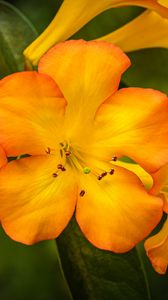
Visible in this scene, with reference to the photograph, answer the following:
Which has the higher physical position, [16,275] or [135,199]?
[135,199]

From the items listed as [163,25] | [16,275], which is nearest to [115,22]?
[163,25]

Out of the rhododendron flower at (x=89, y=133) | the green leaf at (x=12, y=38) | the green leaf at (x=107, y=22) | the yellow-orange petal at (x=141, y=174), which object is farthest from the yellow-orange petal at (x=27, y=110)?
the green leaf at (x=107, y=22)

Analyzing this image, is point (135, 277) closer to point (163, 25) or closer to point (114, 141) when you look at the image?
point (114, 141)

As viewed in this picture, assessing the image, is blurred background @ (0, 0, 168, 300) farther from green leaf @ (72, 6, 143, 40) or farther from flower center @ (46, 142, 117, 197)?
flower center @ (46, 142, 117, 197)

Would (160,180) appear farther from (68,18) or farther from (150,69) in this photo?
(150,69)

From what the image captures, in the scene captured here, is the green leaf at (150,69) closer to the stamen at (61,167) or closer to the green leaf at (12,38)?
the green leaf at (12,38)
